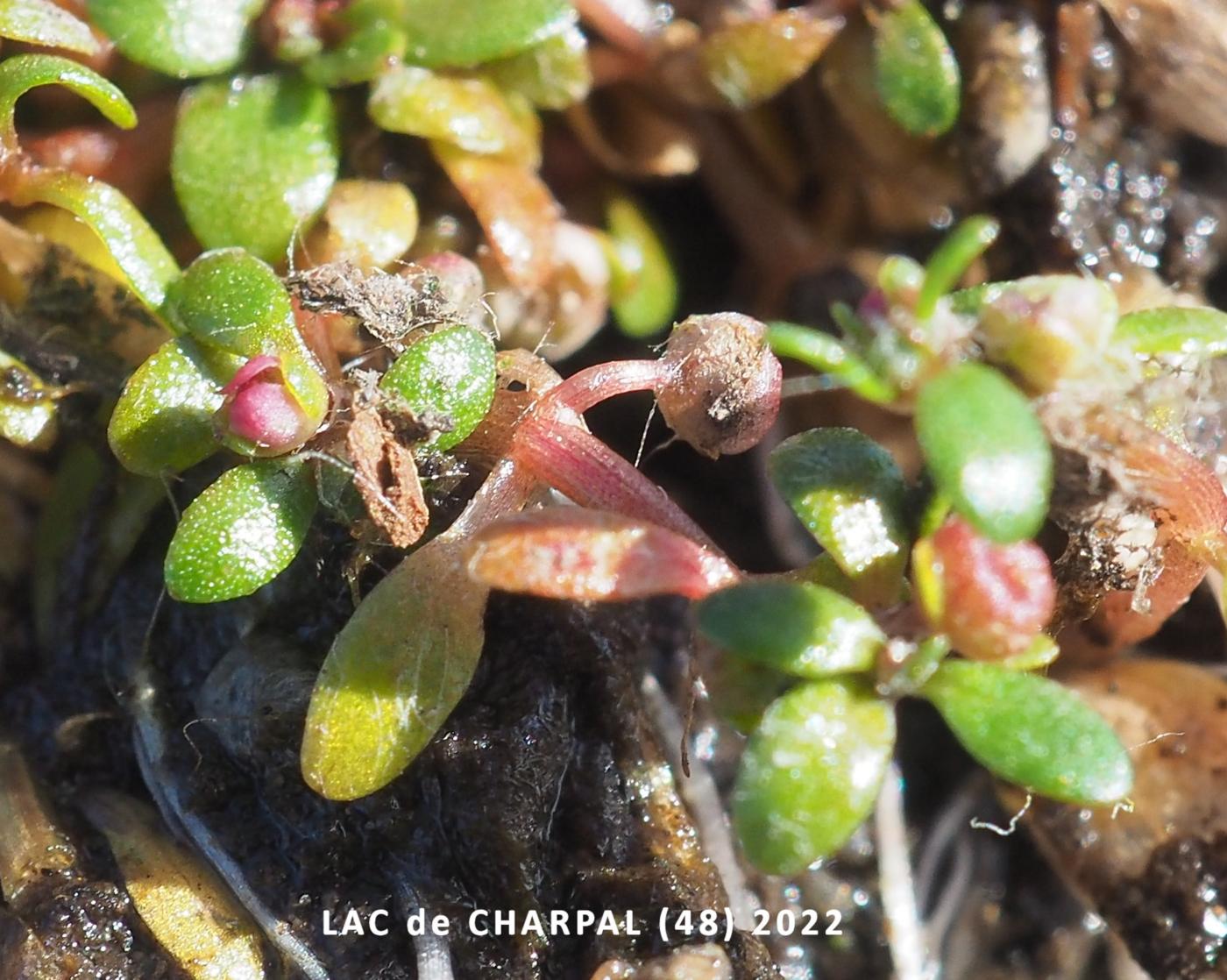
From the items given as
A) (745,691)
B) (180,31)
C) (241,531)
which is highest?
(180,31)

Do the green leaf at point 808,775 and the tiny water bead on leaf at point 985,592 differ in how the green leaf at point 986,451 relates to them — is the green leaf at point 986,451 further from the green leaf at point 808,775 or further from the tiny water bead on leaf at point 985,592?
the green leaf at point 808,775

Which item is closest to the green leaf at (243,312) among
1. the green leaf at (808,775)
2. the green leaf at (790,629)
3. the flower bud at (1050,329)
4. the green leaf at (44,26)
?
the green leaf at (44,26)

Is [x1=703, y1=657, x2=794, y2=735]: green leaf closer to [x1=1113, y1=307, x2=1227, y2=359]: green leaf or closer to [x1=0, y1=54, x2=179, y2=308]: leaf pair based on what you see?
[x1=1113, y1=307, x2=1227, y2=359]: green leaf


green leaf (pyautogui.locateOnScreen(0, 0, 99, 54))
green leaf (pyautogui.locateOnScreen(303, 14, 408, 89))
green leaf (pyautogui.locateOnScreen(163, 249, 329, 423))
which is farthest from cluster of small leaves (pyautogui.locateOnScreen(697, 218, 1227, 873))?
green leaf (pyautogui.locateOnScreen(0, 0, 99, 54))

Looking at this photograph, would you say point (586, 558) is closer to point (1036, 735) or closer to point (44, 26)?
point (1036, 735)

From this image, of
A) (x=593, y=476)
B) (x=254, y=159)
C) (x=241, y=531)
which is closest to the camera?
(x=241, y=531)

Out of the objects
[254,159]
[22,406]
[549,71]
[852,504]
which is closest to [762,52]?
[549,71]

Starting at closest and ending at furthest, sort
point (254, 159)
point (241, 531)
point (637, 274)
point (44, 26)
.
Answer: point (241, 531) < point (44, 26) < point (254, 159) < point (637, 274)
